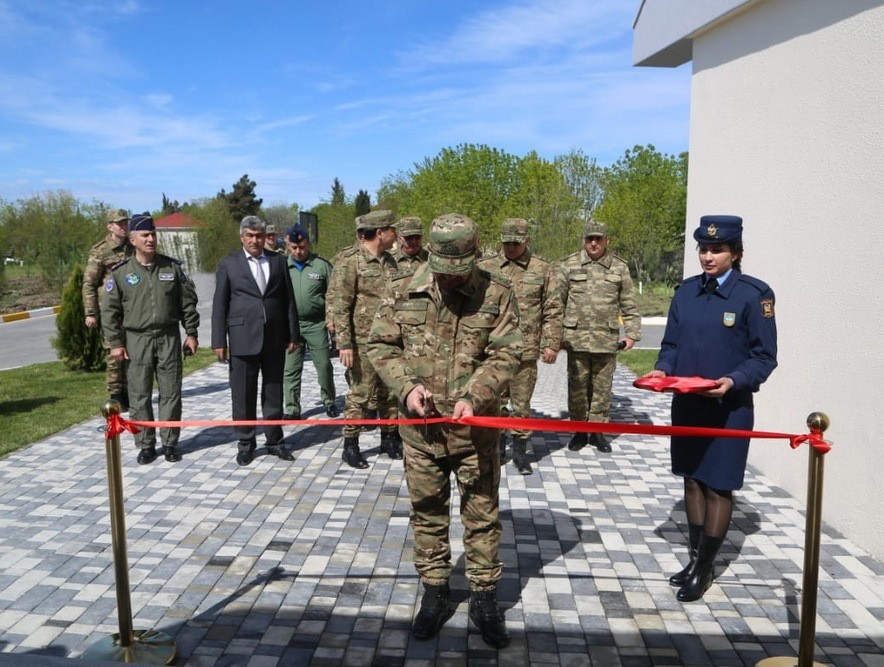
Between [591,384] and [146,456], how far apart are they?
168 inches

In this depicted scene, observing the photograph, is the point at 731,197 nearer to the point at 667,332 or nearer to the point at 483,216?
the point at 667,332

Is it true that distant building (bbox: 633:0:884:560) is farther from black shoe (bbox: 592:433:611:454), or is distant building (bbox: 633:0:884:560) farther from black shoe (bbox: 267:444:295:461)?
black shoe (bbox: 267:444:295:461)

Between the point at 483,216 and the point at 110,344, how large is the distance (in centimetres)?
2878

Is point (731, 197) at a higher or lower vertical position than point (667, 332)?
higher

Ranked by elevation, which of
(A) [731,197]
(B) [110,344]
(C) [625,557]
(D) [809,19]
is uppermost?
(D) [809,19]

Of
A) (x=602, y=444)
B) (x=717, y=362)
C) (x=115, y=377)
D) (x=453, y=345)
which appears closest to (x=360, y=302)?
(x=602, y=444)

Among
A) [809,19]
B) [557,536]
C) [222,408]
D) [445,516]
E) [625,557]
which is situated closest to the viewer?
[445,516]

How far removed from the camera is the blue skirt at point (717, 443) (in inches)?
156

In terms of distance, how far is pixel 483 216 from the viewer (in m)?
34.6

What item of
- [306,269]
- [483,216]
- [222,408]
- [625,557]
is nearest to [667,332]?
[625,557]

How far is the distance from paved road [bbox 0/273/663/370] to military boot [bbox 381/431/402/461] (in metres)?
8.95

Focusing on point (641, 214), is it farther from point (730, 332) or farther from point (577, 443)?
point (730, 332)

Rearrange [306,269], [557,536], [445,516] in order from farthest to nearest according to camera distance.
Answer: [306,269] → [557,536] → [445,516]

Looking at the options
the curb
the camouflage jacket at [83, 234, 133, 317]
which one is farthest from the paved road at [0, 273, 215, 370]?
the camouflage jacket at [83, 234, 133, 317]
